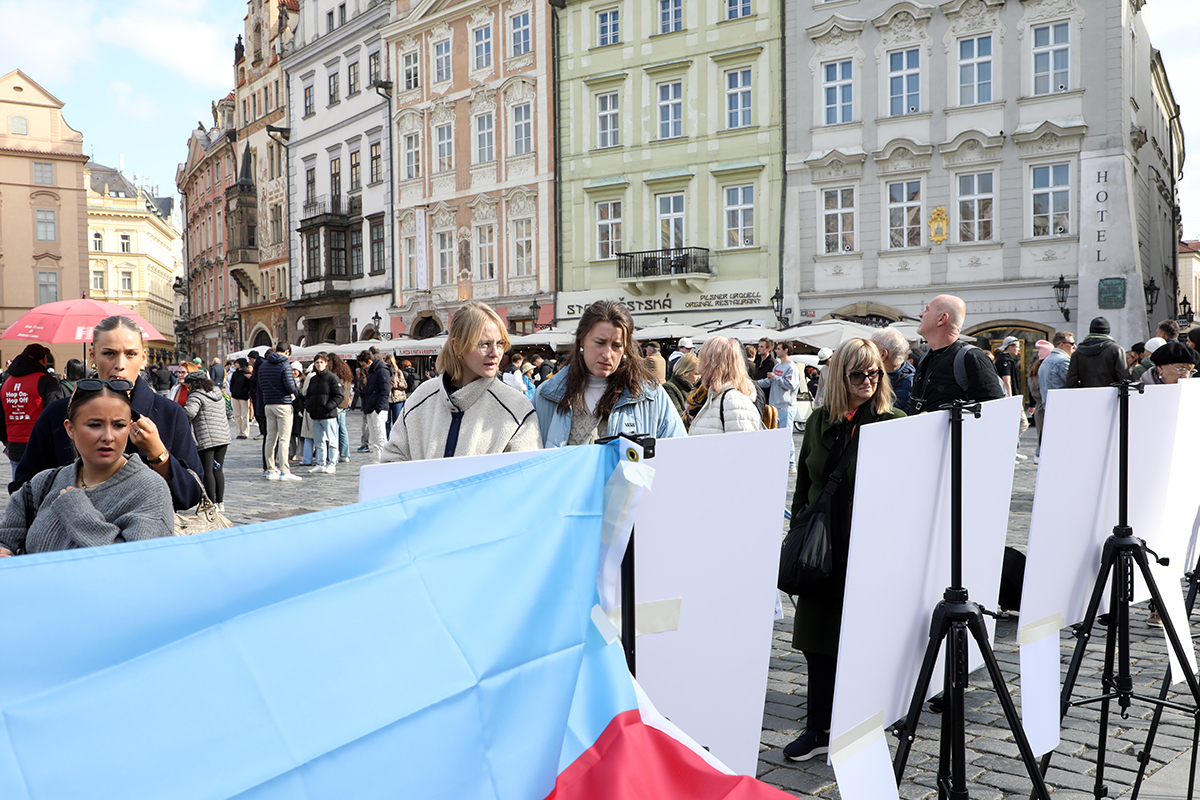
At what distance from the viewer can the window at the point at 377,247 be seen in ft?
126

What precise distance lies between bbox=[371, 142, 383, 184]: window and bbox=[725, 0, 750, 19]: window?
1600 centimetres

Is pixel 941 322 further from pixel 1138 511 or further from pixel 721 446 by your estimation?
pixel 721 446

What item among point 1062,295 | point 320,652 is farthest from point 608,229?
point 320,652

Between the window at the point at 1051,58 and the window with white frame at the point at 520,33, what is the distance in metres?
15.6

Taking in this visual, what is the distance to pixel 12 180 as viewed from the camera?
6119 centimetres

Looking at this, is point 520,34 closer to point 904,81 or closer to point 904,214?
point 904,81

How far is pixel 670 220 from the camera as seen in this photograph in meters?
28.9

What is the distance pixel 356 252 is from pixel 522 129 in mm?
11473

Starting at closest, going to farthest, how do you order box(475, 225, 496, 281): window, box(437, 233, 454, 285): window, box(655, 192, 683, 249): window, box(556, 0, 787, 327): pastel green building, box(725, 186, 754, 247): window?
box(556, 0, 787, 327): pastel green building → box(725, 186, 754, 247): window → box(655, 192, 683, 249): window → box(475, 225, 496, 281): window → box(437, 233, 454, 285): window

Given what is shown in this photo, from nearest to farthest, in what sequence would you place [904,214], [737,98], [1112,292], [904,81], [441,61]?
[1112,292] → [904,81] → [904,214] → [737,98] → [441,61]

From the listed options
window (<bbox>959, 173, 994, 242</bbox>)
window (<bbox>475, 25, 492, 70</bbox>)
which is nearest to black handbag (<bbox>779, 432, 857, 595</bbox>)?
window (<bbox>959, 173, 994, 242</bbox>)

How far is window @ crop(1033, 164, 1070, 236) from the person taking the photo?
74.5 feet

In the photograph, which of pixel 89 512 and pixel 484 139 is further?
pixel 484 139

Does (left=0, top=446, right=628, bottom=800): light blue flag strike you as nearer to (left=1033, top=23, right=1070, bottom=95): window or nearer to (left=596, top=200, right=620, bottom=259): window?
(left=1033, top=23, right=1070, bottom=95): window
